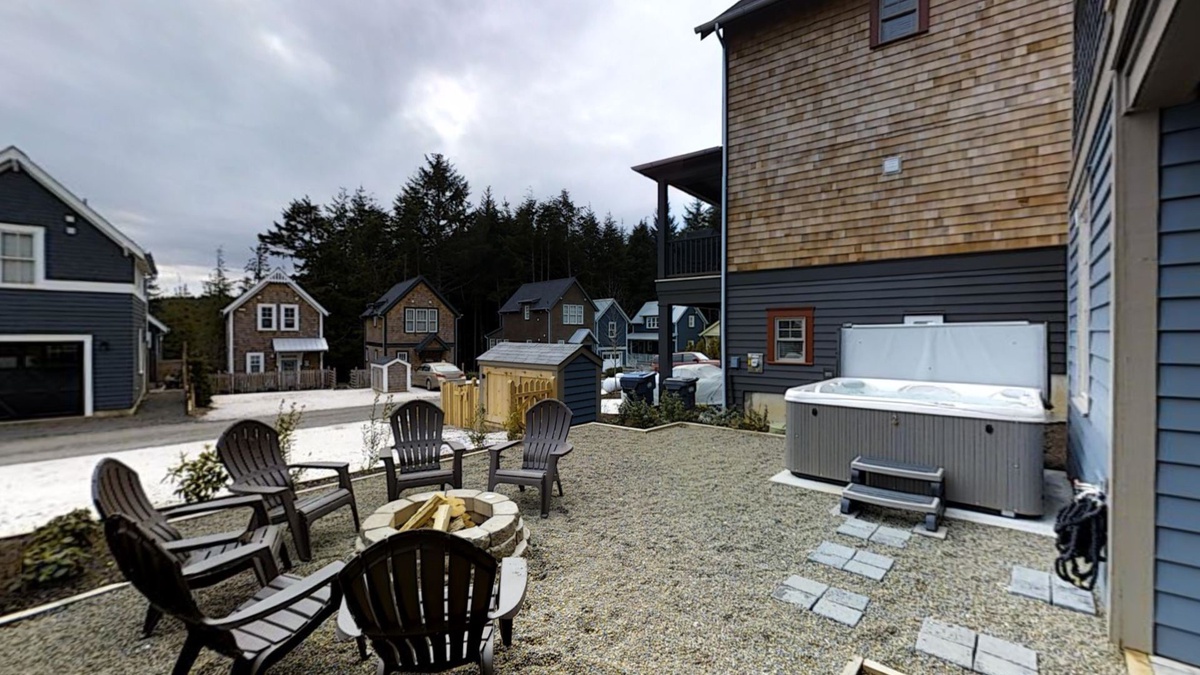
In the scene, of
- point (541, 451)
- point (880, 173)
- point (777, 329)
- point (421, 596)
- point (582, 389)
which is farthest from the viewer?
point (582, 389)

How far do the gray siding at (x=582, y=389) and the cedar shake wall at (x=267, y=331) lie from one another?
17822 millimetres

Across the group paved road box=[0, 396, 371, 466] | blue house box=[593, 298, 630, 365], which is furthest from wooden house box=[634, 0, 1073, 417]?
blue house box=[593, 298, 630, 365]

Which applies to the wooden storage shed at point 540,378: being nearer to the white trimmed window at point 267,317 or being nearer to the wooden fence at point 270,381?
the wooden fence at point 270,381

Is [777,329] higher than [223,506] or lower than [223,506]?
higher

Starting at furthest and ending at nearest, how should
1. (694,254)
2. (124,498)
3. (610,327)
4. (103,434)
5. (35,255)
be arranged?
1. (610,327)
2. (35,255)
3. (694,254)
4. (103,434)
5. (124,498)

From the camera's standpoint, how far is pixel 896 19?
25.4 ft

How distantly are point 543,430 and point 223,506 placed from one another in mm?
2568

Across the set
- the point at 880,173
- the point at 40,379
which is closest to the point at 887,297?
the point at 880,173

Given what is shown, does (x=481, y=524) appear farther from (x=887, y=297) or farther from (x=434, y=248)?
(x=434, y=248)

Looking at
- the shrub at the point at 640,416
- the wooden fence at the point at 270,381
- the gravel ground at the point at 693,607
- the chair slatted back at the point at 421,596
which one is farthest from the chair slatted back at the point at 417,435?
the wooden fence at the point at 270,381

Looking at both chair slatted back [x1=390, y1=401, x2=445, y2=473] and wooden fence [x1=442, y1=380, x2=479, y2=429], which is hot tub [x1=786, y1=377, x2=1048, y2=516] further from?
wooden fence [x1=442, y1=380, x2=479, y2=429]

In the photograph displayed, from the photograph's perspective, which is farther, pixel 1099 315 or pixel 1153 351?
pixel 1099 315

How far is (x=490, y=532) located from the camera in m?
3.07

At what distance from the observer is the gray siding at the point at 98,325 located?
1048cm
